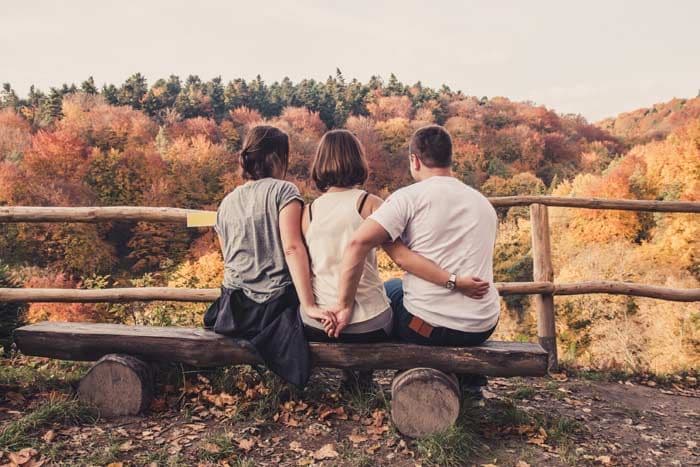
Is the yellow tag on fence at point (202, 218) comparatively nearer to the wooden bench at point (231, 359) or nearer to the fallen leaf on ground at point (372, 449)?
the wooden bench at point (231, 359)

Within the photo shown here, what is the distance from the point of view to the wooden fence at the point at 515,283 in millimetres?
3855

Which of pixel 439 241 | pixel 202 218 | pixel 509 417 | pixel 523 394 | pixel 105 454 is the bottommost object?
pixel 523 394

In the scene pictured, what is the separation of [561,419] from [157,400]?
2217mm

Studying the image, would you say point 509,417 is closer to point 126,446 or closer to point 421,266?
point 421,266

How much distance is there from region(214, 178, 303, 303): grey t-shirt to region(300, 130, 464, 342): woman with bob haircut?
19cm

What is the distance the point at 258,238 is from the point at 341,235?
49 centimetres

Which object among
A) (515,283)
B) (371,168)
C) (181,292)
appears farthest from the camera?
(371,168)

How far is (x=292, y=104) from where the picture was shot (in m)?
60.3

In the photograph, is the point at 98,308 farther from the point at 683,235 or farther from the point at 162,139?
the point at 683,235

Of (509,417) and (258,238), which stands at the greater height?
(258,238)

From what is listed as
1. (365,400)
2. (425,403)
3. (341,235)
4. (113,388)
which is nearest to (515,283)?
(365,400)

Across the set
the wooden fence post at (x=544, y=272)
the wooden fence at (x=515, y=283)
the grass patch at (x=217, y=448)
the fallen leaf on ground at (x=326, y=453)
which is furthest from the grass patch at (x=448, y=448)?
the wooden fence post at (x=544, y=272)

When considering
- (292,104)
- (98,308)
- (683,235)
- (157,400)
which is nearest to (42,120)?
(292,104)

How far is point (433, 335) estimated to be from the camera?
8.89ft
